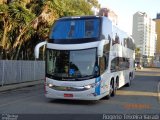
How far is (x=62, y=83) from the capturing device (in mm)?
15195

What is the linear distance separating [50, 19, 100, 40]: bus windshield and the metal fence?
1040cm

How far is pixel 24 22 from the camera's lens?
30.1 m

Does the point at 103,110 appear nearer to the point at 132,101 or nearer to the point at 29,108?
the point at 29,108

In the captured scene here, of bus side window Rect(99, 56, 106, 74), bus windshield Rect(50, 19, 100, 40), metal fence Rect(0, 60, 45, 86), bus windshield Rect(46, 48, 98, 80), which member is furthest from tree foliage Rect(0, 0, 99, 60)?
bus side window Rect(99, 56, 106, 74)

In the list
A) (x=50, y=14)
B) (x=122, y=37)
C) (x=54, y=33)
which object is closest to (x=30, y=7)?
(x=50, y=14)

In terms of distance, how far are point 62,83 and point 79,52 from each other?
139cm

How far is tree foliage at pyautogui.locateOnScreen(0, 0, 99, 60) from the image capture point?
98.1 feet

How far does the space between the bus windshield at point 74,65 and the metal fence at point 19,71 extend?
35.2ft

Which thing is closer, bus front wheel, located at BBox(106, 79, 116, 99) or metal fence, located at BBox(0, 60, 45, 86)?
bus front wheel, located at BBox(106, 79, 116, 99)

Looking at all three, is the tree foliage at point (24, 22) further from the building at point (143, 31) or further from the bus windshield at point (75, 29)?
the building at point (143, 31)

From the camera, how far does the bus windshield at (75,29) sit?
615 inches

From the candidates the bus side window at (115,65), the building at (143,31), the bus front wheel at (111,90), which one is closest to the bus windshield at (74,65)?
the bus front wheel at (111,90)

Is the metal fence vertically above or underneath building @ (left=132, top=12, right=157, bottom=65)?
underneath

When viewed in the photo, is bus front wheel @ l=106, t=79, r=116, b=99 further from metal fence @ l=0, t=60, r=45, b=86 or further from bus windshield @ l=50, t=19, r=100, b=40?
metal fence @ l=0, t=60, r=45, b=86
